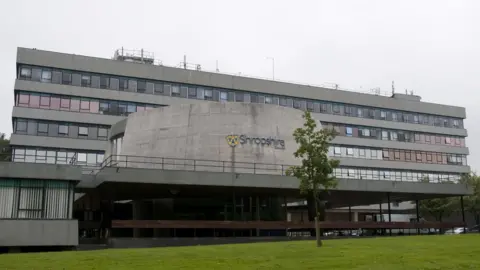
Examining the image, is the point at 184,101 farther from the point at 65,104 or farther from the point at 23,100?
the point at 23,100

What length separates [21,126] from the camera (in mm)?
63969

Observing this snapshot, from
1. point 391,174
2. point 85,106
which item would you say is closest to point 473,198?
point 391,174

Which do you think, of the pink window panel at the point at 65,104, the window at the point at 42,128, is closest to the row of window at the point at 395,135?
the pink window panel at the point at 65,104

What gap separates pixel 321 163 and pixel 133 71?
4940 centimetres

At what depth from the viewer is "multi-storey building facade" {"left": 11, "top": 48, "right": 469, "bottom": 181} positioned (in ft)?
213

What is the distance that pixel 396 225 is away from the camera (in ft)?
146

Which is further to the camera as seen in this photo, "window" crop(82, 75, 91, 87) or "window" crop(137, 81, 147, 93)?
"window" crop(137, 81, 147, 93)

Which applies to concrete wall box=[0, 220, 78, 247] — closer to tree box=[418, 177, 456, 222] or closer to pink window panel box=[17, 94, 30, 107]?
pink window panel box=[17, 94, 30, 107]

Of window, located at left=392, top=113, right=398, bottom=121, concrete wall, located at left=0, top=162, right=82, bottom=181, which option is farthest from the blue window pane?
concrete wall, located at left=0, top=162, right=82, bottom=181

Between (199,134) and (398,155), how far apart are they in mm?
57537

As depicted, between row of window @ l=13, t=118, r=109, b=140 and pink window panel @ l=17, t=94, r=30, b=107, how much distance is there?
1956 mm

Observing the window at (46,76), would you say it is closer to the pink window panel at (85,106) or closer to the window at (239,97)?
the pink window panel at (85,106)

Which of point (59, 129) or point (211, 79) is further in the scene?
point (211, 79)

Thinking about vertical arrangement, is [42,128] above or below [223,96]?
below
